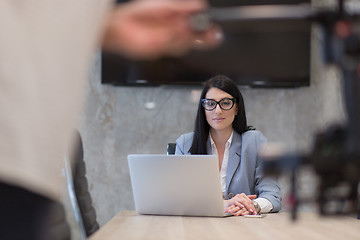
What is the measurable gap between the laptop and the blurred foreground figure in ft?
5.79

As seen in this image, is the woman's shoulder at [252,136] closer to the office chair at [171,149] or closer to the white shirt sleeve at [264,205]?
the office chair at [171,149]

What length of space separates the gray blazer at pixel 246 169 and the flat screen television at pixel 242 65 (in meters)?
0.98

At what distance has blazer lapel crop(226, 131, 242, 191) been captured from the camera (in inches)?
122

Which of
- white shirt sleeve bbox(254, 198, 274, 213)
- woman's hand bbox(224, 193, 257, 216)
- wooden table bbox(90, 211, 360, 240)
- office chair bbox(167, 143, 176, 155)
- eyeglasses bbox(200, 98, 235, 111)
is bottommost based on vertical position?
white shirt sleeve bbox(254, 198, 274, 213)

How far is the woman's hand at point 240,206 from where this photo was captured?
253 cm

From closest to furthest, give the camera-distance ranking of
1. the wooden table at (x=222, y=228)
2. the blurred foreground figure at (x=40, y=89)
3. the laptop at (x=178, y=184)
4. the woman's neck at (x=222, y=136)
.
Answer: the blurred foreground figure at (x=40, y=89) < the wooden table at (x=222, y=228) < the laptop at (x=178, y=184) < the woman's neck at (x=222, y=136)

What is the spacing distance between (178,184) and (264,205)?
0.66 meters

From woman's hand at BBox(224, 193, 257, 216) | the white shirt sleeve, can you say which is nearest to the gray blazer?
the white shirt sleeve

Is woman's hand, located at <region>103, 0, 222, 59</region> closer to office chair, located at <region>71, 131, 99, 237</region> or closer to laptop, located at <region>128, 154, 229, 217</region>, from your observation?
laptop, located at <region>128, 154, 229, 217</region>

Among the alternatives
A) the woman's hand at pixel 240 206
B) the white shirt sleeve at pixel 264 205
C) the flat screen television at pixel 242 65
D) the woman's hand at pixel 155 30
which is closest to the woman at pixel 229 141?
the white shirt sleeve at pixel 264 205

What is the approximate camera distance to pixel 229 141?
3.33 m

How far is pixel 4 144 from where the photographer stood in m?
0.47

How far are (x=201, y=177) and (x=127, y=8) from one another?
5.77ft

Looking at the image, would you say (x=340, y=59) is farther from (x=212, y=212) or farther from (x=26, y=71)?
(x=212, y=212)
